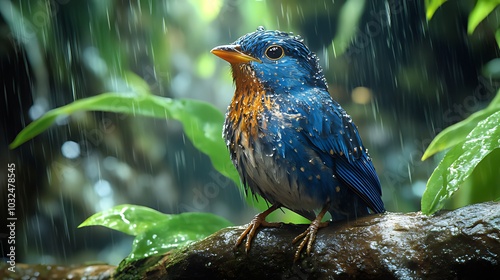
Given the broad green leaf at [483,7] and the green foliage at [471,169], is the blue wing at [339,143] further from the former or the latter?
the broad green leaf at [483,7]

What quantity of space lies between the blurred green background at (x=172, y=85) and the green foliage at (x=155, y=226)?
4.63 ft

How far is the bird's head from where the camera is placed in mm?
1932

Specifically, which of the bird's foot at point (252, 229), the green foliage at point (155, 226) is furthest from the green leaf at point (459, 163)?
the green foliage at point (155, 226)

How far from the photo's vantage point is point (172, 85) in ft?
13.7

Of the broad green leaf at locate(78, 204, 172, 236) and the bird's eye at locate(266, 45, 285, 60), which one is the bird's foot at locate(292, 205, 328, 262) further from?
the broad green leaf at locate(78, 204, 172, 236)

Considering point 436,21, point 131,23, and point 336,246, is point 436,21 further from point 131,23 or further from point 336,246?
point 336,246

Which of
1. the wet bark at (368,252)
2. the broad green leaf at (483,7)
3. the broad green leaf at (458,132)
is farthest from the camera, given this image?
the broad green leaf at (483,7)

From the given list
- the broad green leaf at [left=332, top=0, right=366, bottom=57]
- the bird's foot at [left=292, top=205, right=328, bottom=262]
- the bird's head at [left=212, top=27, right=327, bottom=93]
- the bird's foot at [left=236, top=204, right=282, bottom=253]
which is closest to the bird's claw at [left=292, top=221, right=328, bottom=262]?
the bird's foot at [left=292, top=205, right=328, bottom=262]

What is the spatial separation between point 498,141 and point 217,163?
1.34 m

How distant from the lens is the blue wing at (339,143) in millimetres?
1834

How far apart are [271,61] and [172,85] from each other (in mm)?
2319

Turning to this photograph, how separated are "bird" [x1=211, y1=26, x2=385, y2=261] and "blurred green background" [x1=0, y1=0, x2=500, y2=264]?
5.92 feet

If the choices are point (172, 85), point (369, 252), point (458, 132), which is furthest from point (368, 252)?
point (172, 85)

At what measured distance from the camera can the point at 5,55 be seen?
144 inches
